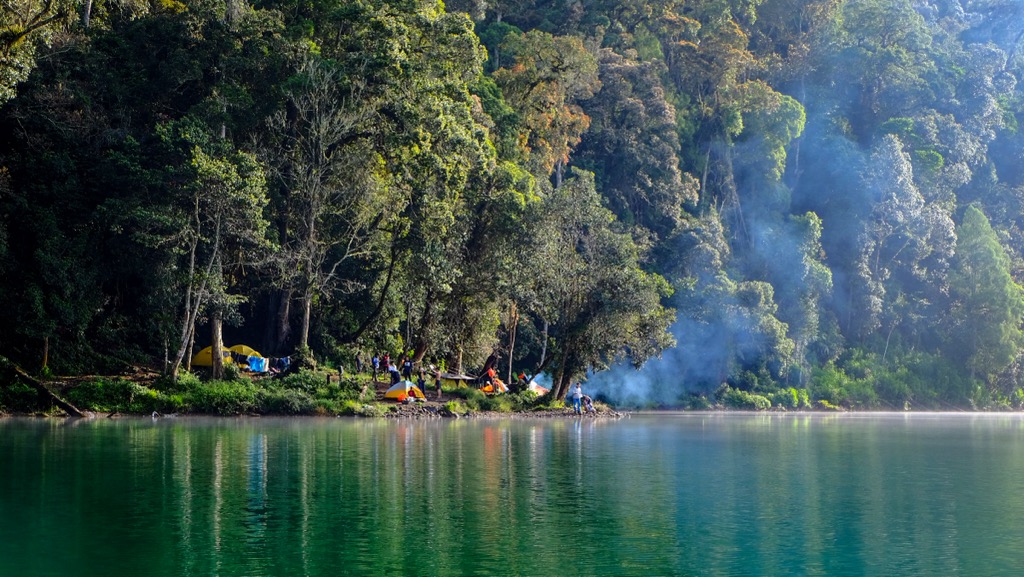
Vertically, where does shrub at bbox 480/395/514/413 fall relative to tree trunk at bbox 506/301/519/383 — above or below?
below

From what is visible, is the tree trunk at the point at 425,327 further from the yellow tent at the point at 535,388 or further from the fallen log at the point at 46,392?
the fallen log at the point at 46,392

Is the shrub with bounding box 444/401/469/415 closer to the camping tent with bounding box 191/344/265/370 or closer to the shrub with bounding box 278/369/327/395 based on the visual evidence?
the shrub with bounding box 278/369/327/395

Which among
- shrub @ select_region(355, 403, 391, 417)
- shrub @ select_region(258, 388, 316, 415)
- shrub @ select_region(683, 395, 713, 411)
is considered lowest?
shrub @ select_region(683, 395, 713, 411)

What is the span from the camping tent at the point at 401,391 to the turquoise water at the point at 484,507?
41.4 ft

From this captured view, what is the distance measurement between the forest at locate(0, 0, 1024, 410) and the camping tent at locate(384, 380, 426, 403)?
370 cm

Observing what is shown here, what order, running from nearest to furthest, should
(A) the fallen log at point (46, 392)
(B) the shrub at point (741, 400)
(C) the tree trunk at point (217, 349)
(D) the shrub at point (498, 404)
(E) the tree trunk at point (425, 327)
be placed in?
(A) the fallen log at point (46, 392) < (C) the tree trunk at point (217, 349) < (D) the shrub at point (498, 404) < (E) the tree trunk at point (425, 327) < (B) the shrub at point (741, 400)

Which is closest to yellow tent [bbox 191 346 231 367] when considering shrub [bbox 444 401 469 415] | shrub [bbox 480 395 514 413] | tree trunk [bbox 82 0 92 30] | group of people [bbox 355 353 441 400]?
group of people [bbox 355 353 441 400]

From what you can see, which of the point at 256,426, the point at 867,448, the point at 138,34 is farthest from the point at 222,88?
the point at 867,448

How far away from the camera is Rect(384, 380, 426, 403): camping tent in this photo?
45.0 m

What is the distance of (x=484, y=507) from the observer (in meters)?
18.4

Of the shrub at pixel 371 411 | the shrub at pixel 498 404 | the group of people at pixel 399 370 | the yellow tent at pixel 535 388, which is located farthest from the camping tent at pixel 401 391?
the yellow tent at pixel 535 388

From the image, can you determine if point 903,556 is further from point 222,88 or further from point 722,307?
point 722,307

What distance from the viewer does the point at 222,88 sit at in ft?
147

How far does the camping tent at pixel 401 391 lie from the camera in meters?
45.0
